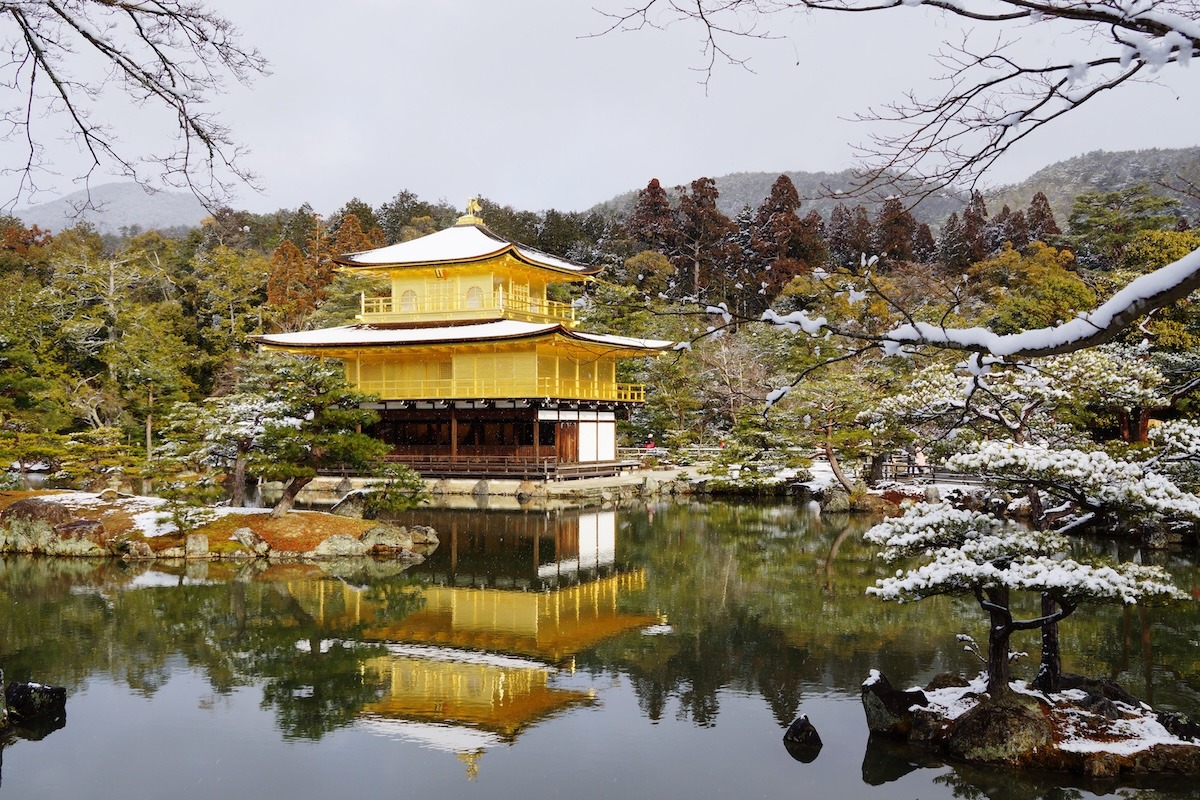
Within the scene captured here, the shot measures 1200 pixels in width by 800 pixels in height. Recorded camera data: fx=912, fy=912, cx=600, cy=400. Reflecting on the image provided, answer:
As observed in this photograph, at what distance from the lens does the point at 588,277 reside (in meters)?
26.7

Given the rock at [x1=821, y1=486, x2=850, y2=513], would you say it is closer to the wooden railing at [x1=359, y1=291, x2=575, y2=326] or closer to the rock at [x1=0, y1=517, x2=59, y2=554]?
the wooden railing at [x1=359, y1=291, x2=575, y2=326]

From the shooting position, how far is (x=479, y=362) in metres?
23.8

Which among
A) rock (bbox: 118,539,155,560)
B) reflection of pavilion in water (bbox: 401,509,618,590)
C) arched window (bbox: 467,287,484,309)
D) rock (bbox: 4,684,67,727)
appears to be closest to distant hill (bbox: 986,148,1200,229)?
Answer: arched window (bbox: 467,287,484,309)

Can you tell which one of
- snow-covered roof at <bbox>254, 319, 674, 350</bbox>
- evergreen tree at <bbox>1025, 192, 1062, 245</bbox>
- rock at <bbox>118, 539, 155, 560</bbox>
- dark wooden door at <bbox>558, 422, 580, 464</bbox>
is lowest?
rock at <bbox>118, 539, 155, 560</bbox>

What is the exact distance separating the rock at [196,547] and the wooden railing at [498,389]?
8841 mm

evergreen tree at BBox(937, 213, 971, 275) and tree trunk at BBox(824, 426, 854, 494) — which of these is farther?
evergreen tree at BBox(937, 213, 971, 275)

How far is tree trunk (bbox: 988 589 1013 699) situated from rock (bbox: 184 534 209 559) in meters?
10.7

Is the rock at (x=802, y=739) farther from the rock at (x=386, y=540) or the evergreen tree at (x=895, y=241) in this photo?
the evergreen tree at (x=895, y=241)

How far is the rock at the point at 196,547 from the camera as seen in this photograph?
42.3 feet

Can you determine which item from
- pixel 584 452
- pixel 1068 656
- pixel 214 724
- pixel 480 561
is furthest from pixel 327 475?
pixel 1068 656

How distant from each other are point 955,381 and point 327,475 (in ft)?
59.3

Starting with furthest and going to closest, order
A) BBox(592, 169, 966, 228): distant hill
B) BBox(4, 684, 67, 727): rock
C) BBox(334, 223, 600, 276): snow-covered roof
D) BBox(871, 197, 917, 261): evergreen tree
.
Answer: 1. BBox(592, 169, 966, 228): distant hill
2. BBox(871, 197, 917, 261): evergreen tree
3. BBox(334, 223, 600, 276): snow-covered roof
4. BBox(4, 684, 67, 727): rock

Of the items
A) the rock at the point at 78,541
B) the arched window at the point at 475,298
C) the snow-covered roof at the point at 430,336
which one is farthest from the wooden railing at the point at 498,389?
the rock at the point at 78,541

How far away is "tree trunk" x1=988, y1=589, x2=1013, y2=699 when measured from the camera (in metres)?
5.95
